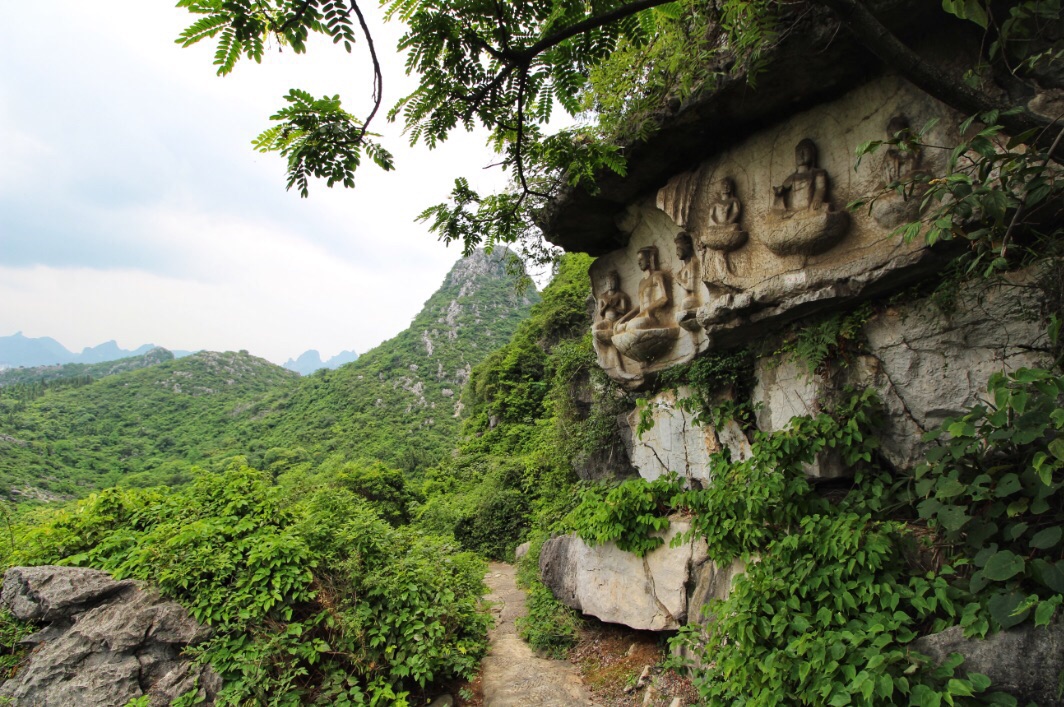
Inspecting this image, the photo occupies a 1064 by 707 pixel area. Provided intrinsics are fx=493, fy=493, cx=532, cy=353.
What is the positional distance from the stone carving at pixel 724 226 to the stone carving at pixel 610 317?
1.69 meters

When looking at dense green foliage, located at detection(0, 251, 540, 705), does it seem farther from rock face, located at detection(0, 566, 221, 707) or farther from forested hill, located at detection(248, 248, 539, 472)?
forested hill, located at detection(248, 248, 539, 472)

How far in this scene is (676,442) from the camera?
21.4 ft

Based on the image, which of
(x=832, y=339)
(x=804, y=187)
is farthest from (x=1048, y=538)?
(x=804, y=187)

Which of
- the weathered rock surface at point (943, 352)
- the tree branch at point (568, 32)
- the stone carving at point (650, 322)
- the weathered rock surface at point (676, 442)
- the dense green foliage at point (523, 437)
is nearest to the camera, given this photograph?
the tree branch at point (568, 32)

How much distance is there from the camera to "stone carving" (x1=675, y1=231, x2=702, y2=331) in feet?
20.1

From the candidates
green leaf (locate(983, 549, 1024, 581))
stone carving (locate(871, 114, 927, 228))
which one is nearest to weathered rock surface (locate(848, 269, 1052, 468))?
stone carving (locate(871, 114, 927, 228))

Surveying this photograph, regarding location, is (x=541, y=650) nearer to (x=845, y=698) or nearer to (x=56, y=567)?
(x=845, y=698)

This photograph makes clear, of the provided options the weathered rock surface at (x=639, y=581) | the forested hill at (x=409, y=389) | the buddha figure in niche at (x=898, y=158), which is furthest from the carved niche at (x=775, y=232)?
the forested hill at (x=409, y=389)

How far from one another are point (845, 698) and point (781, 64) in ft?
16.7

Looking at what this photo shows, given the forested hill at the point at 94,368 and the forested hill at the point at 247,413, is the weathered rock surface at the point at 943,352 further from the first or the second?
the forested hill at the point at 94,368

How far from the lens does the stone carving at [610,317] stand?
725cm

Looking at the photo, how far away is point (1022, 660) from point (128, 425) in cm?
3452

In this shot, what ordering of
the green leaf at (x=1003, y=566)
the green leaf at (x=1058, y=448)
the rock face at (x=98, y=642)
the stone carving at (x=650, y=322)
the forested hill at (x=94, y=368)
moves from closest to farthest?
the green leaf at (x=1058, y=448), the green leaf at (x=1003, y=566), the rock face at (x=98, y=642), the stone carving at (x=650, y=322), the forested hill at (x=94, y=368)

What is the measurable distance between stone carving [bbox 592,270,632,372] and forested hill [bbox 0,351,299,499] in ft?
60.2
